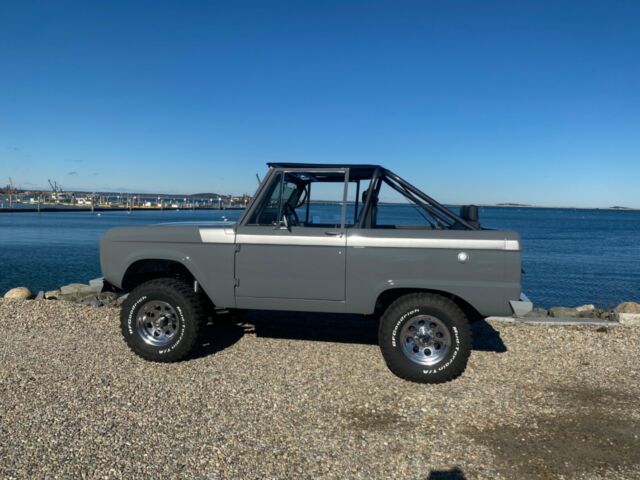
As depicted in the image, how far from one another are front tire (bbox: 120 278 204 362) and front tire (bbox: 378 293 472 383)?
7.00 feet

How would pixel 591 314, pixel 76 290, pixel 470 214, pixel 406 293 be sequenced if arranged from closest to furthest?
pixel 406 293 < pixel 470 214 < pixel 591 314 < pixel 76 290

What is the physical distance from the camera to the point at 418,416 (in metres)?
4.41

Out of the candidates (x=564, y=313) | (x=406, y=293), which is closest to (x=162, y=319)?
(x=406, y=293)

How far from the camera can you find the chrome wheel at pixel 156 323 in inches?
226

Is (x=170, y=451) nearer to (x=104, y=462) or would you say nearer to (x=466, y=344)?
(x=104, y=462)

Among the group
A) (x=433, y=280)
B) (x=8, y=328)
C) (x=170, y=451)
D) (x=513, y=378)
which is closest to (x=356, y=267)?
(x=433, y=280)

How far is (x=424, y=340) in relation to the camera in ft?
17.3

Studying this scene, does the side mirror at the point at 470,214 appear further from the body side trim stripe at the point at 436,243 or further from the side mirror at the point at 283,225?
the side mirror at the point at 283,225

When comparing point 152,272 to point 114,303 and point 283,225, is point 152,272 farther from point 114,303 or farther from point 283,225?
point 114,303

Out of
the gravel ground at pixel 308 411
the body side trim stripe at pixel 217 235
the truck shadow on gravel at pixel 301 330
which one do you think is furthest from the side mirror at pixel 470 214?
the body side trim stripe at pixel 217 235

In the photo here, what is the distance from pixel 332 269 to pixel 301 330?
227 centimetres

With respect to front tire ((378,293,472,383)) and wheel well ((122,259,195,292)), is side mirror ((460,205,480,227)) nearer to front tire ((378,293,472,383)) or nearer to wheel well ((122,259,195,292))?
front tire ((378,293,472,383))

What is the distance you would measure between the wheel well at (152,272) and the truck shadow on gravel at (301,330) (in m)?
0.77

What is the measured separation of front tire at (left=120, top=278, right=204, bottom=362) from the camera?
18.5 feet
